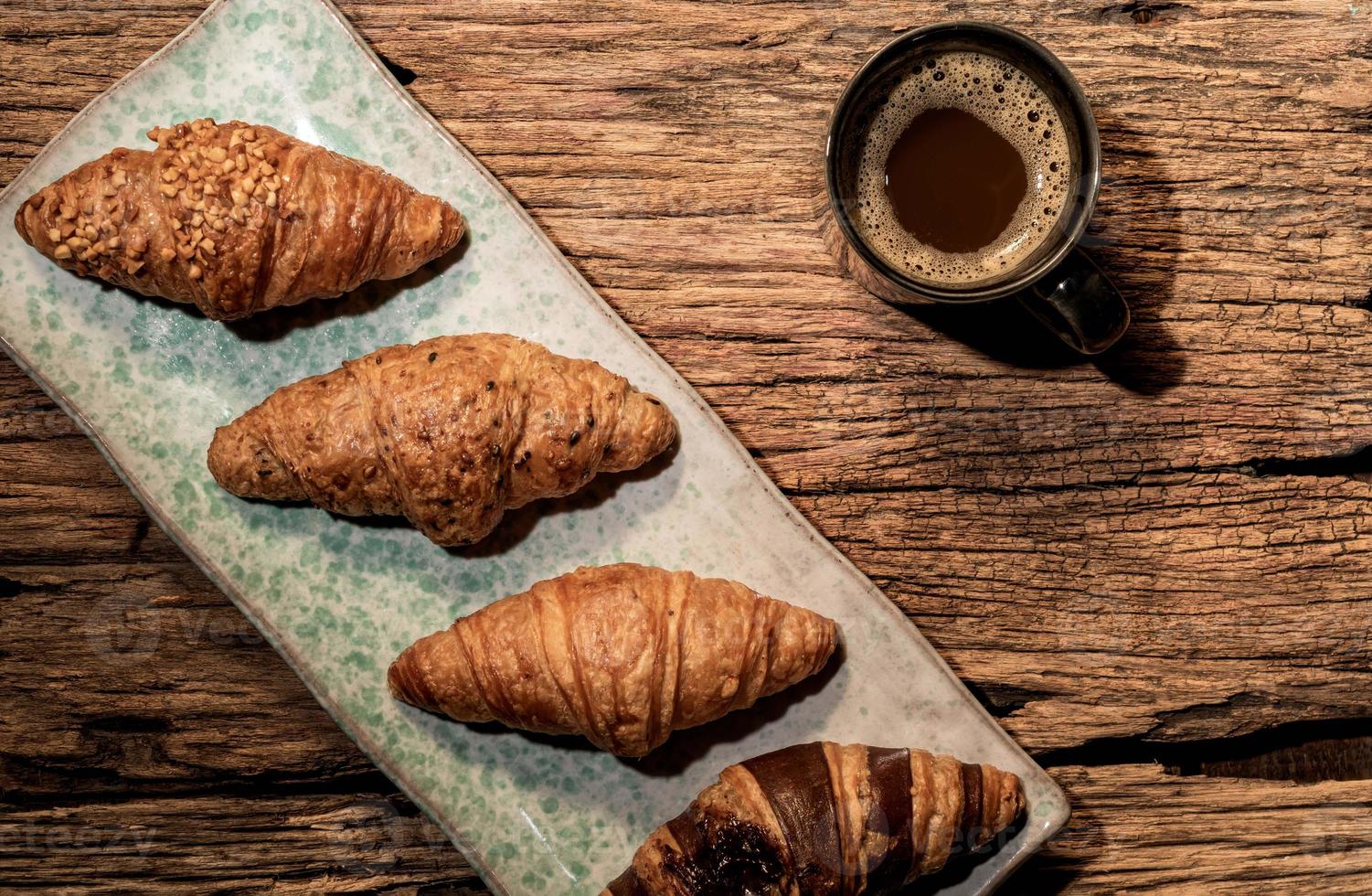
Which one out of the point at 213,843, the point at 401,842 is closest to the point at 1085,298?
the point at 401,842

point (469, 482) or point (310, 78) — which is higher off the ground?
point (310, 78)

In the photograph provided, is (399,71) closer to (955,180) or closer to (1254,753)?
(955,180)

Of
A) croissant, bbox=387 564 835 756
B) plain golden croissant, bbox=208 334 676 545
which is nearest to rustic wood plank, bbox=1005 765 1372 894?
croissant, bbox=387 564 835 756

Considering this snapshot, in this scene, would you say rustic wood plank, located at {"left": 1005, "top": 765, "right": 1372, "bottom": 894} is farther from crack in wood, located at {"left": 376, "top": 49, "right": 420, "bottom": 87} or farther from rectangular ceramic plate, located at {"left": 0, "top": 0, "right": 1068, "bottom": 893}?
crack in wood, located at {"left": 376, "top": 49, "right": 420, "bottom": 87}

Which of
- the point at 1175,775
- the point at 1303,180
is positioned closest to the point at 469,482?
the point at 1175,775

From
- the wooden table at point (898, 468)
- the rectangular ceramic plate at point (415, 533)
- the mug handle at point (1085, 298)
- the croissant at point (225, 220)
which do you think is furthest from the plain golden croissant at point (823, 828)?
the croissant at point (225, 220)

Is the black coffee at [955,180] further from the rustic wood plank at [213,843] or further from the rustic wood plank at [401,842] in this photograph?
the rustic wood plank at [213,843]

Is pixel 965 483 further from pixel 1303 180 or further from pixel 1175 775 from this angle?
pixel 1303 180
